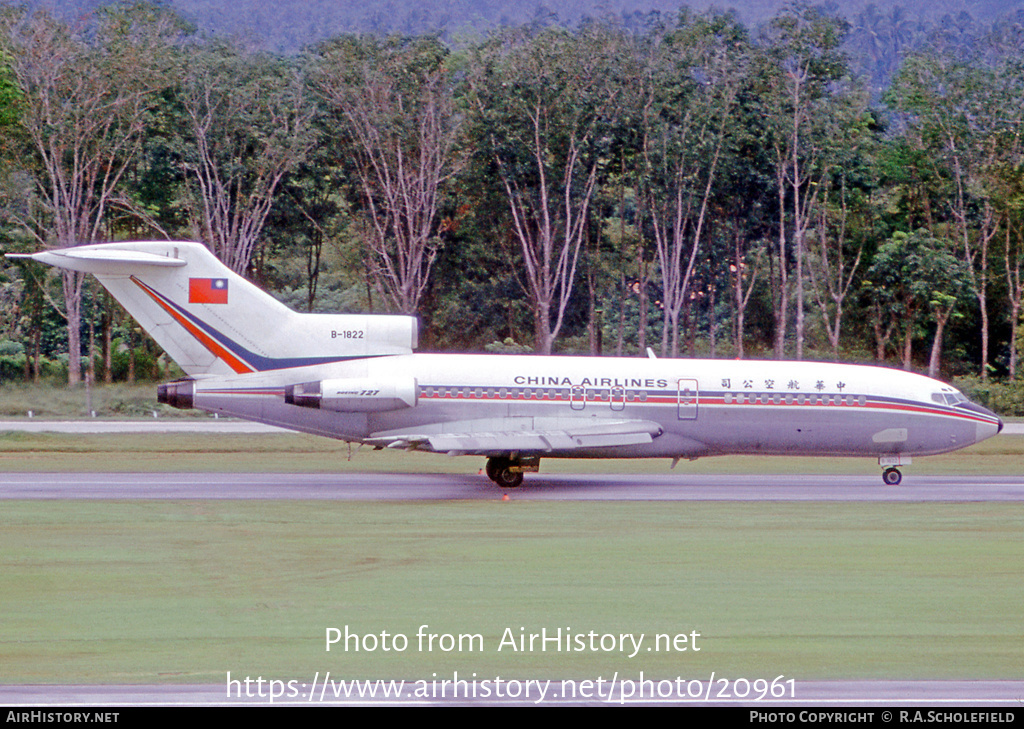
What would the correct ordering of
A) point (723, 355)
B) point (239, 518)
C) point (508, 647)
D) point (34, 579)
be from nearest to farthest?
point (508, 647) < point (34, 579) < point (239, 518) < point (723, 355)

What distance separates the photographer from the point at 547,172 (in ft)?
201

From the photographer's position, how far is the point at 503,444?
29.2 meters

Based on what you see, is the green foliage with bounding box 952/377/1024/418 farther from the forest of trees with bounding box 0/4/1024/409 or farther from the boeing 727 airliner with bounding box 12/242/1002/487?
the boeing 727 airliner with bounding box 12/242/1002/487

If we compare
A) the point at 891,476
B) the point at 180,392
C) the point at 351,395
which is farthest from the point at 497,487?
the point at 891,476

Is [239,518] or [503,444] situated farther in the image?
[503,444]

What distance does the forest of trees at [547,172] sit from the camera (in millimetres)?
59688

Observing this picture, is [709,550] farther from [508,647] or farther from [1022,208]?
[1022,208]

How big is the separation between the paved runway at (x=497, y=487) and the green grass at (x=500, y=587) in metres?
1.70

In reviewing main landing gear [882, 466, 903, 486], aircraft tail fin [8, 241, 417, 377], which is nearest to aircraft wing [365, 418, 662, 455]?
aircraft tail fin [8, 241, 417, 377]

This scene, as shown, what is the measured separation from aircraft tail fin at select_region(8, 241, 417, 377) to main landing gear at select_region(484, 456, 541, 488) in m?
Result: 4.77

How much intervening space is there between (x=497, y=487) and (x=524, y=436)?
1.97 meters

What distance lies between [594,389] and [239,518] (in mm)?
10224

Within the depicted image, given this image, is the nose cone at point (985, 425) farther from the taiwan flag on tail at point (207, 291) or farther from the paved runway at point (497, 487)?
the taiwan flag on tail at point (207, 291)
